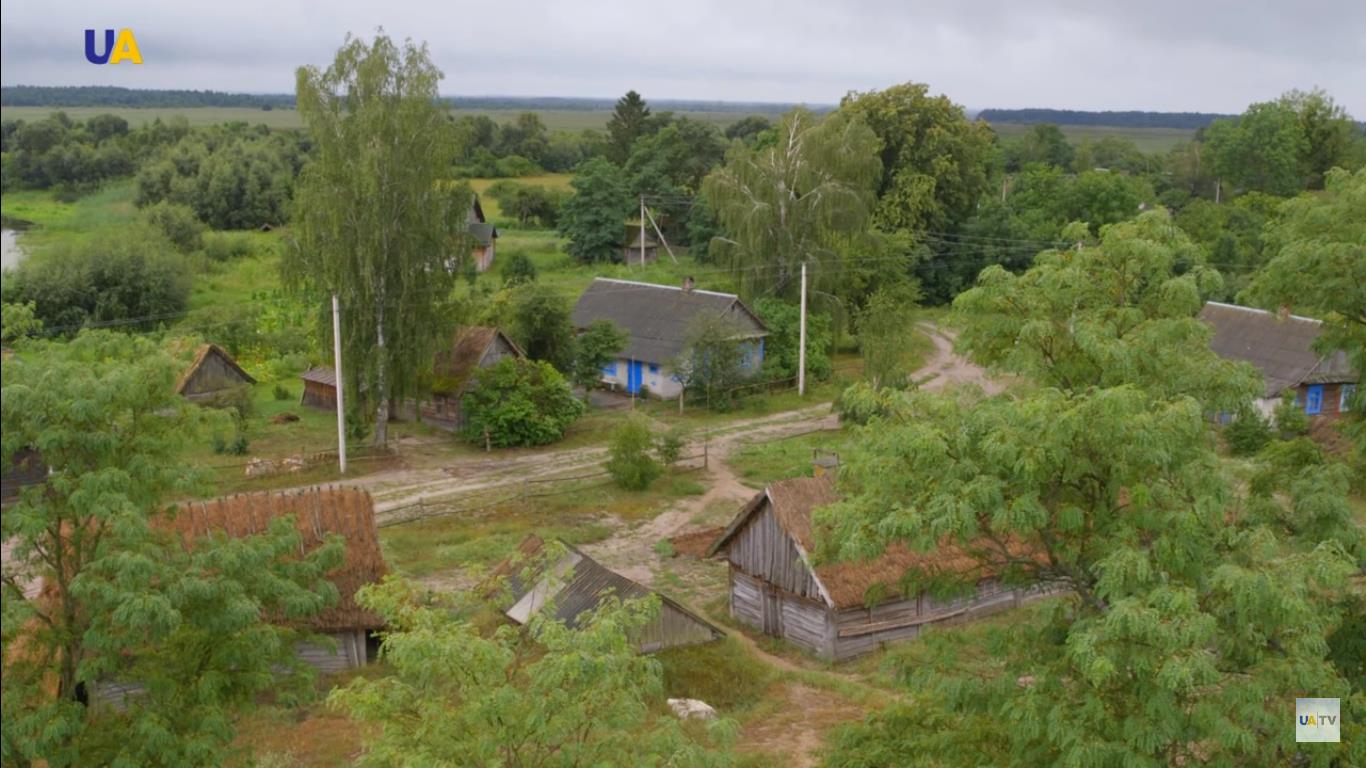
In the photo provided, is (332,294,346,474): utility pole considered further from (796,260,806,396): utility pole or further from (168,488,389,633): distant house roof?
(796,260,806,396): utility pole

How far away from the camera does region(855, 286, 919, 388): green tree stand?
33.8 m

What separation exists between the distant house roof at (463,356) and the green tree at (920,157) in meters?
21.6

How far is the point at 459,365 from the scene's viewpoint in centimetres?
3412

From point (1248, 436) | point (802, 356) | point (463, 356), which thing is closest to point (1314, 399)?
point (1248, 436)

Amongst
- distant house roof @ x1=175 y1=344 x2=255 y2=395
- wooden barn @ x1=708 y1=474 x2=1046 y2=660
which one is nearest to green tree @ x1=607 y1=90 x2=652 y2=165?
distant house roof @ x1=175 y1=344 x2=255 y2=395

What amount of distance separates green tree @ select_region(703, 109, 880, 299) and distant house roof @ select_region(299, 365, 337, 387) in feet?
48.6

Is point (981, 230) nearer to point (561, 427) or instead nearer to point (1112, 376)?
point (561, 427)

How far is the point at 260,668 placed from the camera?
474 inches

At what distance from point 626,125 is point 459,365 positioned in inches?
1614

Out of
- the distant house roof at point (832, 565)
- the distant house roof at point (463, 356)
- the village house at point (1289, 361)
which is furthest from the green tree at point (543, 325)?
the village house at point (1289, 361)

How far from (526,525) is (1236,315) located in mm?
23365

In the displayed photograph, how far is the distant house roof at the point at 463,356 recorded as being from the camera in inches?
1323

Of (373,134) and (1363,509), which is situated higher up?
(373,134)

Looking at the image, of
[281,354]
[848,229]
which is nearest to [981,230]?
[848,229]
